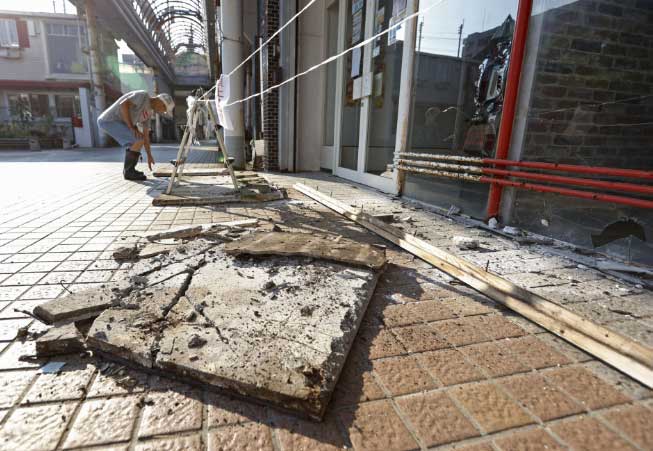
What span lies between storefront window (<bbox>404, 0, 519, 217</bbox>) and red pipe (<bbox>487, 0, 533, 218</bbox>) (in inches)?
10.9

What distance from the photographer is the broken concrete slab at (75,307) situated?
170 centimetres

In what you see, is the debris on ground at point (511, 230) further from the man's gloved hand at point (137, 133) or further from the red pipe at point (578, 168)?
the man's gloved hand at point (137, 133)

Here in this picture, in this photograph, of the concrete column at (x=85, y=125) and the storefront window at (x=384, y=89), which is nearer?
the storefront window at (x=384, y=89)

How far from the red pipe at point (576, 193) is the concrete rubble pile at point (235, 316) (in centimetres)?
155

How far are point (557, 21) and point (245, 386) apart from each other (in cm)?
390

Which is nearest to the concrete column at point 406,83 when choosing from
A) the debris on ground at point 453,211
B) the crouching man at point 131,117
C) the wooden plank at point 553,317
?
the debris on ground at point 453,211

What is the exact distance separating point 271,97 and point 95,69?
13.8 meters

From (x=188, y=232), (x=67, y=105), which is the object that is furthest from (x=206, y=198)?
(x=67, y=105)

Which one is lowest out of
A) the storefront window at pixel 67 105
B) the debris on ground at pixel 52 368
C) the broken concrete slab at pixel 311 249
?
the debris on ground at pixel 52 368

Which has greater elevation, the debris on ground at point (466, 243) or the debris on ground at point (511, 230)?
the debris on ground at point (511, 230)

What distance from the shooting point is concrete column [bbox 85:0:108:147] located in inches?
627

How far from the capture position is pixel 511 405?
126 cm

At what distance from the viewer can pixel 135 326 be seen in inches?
62.3

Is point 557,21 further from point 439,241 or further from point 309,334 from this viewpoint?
point 309,334
